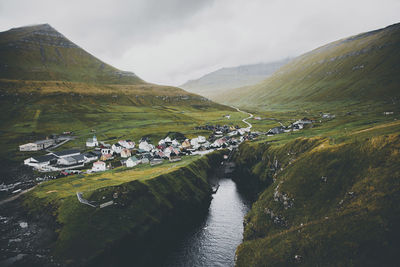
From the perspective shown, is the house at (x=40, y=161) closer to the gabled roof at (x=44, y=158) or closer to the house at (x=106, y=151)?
the gabled roof at (x=44, y=158)

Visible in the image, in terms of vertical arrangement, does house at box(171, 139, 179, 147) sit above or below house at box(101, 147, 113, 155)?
below

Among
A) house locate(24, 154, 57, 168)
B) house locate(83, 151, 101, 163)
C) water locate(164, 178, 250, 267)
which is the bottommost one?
water locate(164, 178, 250, 267)

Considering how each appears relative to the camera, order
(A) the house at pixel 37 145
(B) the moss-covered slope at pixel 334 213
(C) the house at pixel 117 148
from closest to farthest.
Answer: (B) the moss-covered slope at pixel 334 213 < (A) the house at pixel 37 145 < (C) the house at pixel 117 148

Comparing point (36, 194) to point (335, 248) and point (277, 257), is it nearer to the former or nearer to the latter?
point (277, 257)

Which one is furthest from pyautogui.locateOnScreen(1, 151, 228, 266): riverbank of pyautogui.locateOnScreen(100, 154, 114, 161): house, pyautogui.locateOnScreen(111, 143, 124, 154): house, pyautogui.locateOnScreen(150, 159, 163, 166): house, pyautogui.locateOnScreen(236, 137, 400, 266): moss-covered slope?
pyautogui.locateOnScreen(111, 143, 124, 154): house

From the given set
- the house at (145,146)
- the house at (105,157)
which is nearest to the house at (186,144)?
the house at (145,146)

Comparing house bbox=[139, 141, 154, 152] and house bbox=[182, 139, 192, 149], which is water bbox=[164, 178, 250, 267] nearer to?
house bbox=[182, 139, 192, 149]

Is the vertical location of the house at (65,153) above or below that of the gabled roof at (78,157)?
above
